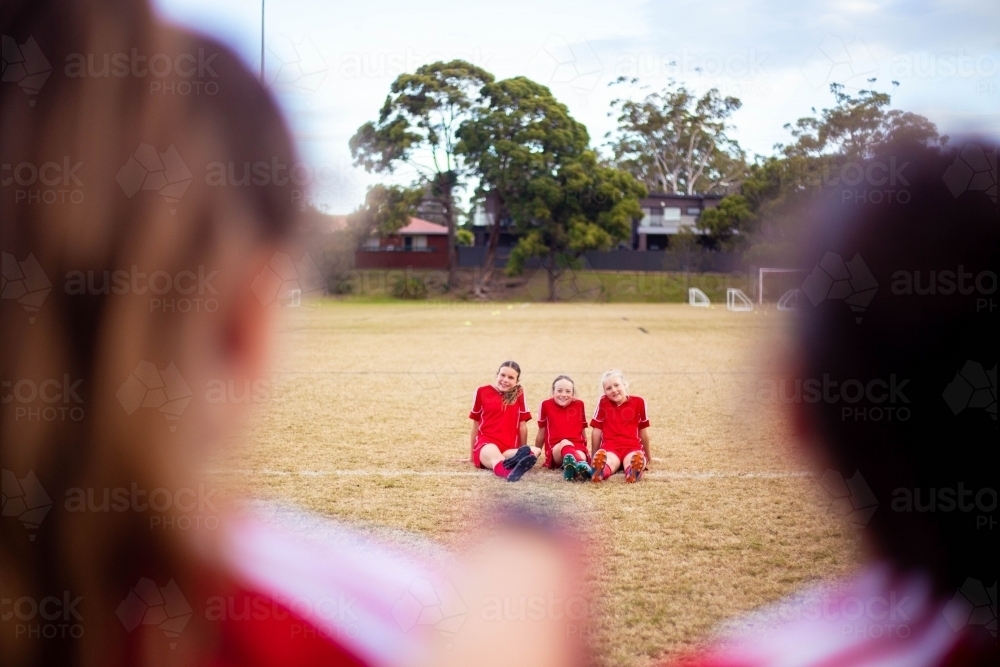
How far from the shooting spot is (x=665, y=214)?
4503 cm

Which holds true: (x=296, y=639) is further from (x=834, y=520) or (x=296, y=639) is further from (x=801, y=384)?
(x=834, y=520)

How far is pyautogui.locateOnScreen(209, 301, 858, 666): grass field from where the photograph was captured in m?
2.89

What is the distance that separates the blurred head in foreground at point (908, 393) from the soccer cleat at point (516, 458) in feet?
9.11

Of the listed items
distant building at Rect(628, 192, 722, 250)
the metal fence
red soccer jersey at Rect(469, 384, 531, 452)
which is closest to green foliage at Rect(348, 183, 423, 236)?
the metal fence

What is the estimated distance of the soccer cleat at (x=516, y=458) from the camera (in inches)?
201

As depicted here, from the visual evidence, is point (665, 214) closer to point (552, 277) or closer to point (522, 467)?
point (552, 277)

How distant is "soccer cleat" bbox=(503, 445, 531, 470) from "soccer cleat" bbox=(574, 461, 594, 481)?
1.04 ft

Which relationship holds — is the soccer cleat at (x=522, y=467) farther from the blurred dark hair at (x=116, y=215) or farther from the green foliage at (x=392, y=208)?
the green foliage at (x=392, y=208)

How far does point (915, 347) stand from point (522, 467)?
3584 mm

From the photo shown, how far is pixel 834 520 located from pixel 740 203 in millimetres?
32222

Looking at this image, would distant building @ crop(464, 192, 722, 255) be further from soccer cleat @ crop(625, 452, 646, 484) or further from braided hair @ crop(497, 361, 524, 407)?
soccer cleat @ crop(625, 452, 646, 484)

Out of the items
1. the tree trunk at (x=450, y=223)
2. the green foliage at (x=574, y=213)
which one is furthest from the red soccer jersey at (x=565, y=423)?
the tree trunk at (x=450, y=223)

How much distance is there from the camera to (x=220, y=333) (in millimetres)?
911

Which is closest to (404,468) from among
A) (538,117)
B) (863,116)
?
(863,116)
